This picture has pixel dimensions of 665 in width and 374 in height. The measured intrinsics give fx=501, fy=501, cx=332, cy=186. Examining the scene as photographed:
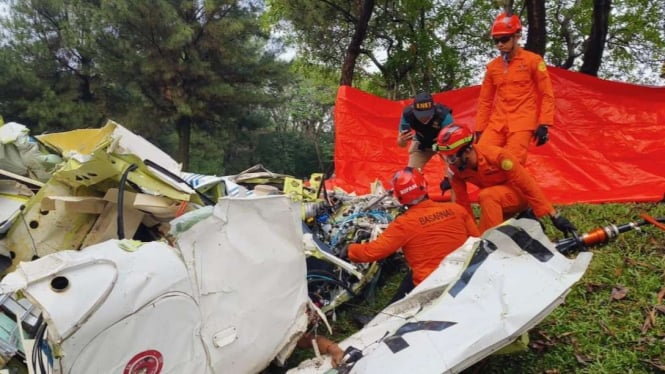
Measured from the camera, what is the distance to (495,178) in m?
3.29

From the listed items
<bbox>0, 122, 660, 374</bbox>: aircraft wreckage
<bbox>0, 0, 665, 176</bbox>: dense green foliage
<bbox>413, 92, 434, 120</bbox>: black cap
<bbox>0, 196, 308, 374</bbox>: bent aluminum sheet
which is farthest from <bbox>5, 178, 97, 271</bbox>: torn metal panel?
<bbox>0, 0, 665, 176</bbox>: dense green foliage

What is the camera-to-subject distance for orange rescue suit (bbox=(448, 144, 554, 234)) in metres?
3.15

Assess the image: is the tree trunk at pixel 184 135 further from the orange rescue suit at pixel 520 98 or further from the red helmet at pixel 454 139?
the red helmet at pixel 454 139

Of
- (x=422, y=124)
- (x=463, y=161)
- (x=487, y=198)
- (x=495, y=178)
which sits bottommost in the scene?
(x=487, y=198)

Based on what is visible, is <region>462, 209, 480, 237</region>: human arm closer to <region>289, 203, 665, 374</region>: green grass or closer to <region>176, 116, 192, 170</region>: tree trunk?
<region>289, 203, 665, 374</region>: green grass

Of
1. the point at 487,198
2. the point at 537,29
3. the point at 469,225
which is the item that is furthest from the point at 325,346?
the point at 537,29

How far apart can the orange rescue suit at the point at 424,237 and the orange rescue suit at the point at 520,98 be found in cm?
125

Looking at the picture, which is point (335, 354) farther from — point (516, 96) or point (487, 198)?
point (516, 96)

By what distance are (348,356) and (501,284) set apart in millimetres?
701

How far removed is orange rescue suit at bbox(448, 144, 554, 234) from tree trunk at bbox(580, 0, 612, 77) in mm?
4316

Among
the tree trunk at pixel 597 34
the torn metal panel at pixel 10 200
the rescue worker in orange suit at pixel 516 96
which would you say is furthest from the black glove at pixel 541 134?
the tree trunk at pixel 597 34

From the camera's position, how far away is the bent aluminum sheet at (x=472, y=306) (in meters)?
1.86

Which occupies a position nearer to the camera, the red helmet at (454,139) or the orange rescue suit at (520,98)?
the red helmet at (454,139)

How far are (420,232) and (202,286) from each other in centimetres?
126
